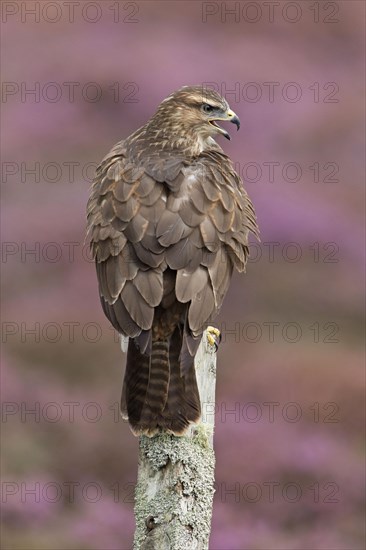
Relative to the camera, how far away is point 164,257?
583 centimetres

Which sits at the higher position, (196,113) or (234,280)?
(234,280)

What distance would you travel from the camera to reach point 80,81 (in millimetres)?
14898

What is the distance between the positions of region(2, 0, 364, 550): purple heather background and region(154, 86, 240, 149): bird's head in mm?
3708

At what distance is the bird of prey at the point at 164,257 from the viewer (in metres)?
5.57

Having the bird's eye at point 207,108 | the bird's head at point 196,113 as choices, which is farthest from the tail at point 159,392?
the bird's eye at point 207,108

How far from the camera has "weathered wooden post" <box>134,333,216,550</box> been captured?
5.26 meters

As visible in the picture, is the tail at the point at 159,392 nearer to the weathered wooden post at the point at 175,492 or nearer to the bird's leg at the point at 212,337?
the weathered wooden post at the point at 175,492

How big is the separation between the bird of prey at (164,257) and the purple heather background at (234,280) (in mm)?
3978

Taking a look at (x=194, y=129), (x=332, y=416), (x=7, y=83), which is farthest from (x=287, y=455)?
(x=7, y=83)

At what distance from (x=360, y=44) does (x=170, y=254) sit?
10.4 metres

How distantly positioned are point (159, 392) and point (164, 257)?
23.1 inches

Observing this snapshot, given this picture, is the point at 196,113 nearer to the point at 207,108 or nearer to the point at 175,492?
the point at 207,108

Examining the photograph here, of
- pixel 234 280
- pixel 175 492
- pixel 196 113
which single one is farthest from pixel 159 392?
pixel 234 280

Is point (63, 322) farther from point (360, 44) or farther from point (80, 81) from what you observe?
point (360, 44)
